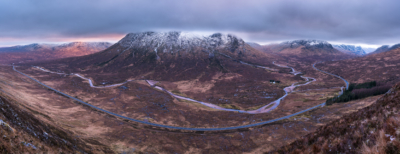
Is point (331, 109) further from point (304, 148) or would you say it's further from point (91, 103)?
point (91, 103)

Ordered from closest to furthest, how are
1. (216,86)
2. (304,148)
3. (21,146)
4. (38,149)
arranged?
(304,148) < (21,146) < (38,149) < (216,86)

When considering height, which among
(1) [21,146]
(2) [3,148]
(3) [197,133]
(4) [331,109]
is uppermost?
(2) [3,148]

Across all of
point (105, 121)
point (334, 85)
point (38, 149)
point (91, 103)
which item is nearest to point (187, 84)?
point (91, 103)

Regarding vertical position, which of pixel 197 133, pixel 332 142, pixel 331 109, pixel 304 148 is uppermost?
pixel 332 142

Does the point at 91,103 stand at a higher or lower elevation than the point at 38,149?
lower

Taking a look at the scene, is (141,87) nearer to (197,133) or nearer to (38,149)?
(197,133)

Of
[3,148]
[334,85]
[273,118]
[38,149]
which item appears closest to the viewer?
[3,148]

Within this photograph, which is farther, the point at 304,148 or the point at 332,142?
the point at 304,148

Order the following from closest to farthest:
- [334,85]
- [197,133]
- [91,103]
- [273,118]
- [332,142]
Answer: [332,142] → [197,133] → [273,118] → [91,103] → [334,85]

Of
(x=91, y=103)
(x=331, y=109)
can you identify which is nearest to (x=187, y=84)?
(x=91, y=103)
